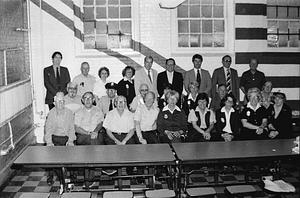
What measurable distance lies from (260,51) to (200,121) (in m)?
3.28

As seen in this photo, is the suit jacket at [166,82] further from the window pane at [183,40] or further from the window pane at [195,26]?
the window pane at [195,26]

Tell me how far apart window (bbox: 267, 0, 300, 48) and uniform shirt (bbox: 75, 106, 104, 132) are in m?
5.18

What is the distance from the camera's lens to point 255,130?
23.3 ft

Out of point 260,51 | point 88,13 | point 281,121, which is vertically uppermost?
point 88,13

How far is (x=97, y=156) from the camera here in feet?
16.8

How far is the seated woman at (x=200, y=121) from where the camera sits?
7.22m

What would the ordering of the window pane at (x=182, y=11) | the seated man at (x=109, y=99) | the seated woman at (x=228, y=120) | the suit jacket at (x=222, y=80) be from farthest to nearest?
the window pane at (x=182, y=11)
the suit jacket at (x=222, y=80)
the seated man at (x=109, y=99)
the seated woman at (x=228, y=120)

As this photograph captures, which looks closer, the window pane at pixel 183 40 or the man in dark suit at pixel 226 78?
the man in dark suit at pixel 226 78

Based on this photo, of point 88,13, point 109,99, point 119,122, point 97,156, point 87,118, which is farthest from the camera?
point 88,13

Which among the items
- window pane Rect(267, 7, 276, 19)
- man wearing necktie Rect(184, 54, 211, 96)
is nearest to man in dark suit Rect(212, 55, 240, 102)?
man wearing necktie Rect(184, 54, 211, 96)

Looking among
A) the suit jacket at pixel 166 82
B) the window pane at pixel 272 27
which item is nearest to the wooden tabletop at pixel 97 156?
the suit jacket at pixel 166 82

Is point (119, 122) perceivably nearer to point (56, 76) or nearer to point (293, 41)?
point (56, 76)

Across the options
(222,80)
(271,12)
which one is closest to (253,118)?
(222,80)

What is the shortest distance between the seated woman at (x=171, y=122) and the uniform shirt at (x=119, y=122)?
1.62 ft
